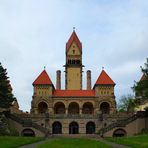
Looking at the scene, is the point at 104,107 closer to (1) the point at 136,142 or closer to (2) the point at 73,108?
(2) the point at 73,108

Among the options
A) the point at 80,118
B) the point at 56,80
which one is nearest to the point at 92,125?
the point at 80,118

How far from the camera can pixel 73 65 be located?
116562 millimetres

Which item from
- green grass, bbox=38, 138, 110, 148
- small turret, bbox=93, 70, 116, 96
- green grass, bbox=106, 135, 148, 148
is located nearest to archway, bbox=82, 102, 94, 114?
small turret, bbox=93, 70, 116, 96

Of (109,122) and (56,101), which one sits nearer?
(109,122)

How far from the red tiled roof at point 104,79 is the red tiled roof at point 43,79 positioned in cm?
1206

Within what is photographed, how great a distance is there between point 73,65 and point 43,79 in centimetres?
1757

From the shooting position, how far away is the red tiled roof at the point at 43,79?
99562 mm

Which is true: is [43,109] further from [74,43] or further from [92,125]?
[74,43]

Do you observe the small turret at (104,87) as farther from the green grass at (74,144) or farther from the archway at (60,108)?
the green grass at (74,144)

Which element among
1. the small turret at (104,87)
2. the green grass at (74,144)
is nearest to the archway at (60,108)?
the small turret at (104,87)

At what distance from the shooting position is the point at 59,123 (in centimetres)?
8338

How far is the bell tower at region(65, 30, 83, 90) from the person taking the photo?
115250 mm

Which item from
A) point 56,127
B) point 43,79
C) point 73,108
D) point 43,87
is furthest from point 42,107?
point 56,127

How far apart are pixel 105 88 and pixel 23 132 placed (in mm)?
31473
